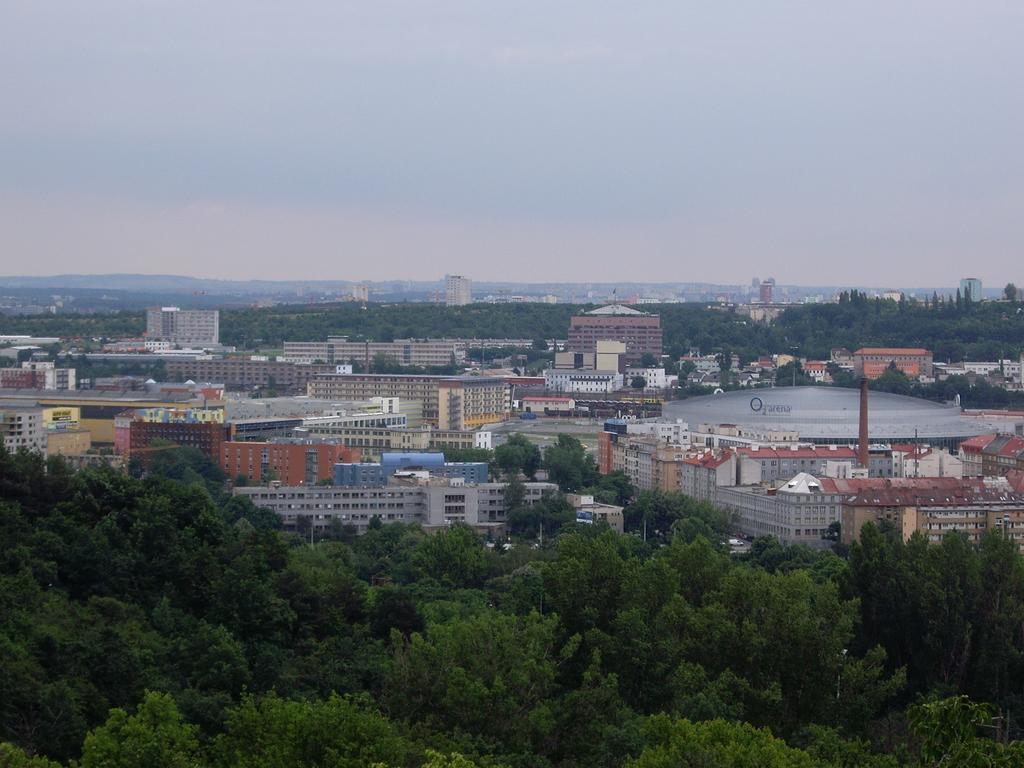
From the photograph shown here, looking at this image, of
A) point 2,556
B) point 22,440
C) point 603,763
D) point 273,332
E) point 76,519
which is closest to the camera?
point 603,763

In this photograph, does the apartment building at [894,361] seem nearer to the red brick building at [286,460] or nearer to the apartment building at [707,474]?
the apartment building at [707,474]

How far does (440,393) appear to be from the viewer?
5538 cm

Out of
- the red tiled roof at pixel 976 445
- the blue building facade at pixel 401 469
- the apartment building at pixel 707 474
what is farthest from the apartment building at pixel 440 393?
the apartment building at pixel 707 474

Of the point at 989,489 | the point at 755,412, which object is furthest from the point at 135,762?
the point at 755,412

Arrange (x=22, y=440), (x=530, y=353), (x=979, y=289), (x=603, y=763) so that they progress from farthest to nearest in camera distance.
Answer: (x=979, y=289) → (x=530, y=353) → (x=22, y=440) → (x=603, y=763)

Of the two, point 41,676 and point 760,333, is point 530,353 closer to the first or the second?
point 760,333

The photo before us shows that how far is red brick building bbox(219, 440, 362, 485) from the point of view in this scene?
38594 millimetres

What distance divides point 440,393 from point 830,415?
456 inches

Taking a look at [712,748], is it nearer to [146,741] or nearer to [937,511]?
[146,741]

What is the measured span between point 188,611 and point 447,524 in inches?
542

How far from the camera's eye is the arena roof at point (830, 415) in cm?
4684

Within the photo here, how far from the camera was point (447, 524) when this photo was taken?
3262cm

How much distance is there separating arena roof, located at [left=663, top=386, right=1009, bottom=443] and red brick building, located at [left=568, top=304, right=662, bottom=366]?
2706cm

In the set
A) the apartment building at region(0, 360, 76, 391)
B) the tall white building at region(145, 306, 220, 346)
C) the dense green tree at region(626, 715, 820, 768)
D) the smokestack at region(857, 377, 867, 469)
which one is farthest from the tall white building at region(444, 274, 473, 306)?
the dense green tree at region(626, 715, 820, 768)
